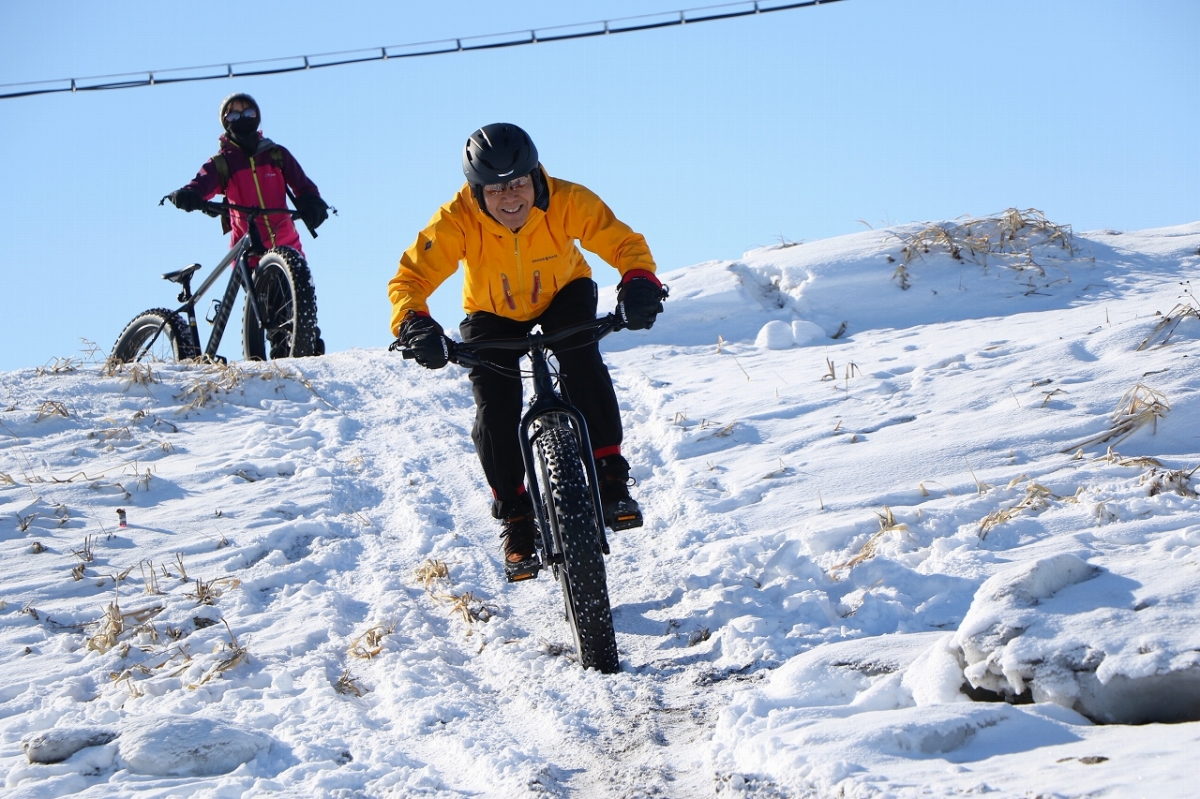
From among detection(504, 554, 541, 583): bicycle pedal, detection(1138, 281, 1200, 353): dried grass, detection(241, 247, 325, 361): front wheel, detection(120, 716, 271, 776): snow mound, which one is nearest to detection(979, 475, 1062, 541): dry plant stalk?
detection(504, 554, 541, 583): bicycle pedal

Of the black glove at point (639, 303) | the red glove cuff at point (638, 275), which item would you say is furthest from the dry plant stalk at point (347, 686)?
the red glove cuff at point (638, 275)

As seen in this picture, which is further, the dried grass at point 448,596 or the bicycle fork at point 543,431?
the dried grass at point 448,596

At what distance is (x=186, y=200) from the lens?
28.5 ft

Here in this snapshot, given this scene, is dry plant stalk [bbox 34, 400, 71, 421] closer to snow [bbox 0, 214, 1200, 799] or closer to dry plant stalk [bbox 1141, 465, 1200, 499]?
snow [bbox 0, 214, 1200, 799]

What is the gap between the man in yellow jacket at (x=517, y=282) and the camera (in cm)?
431

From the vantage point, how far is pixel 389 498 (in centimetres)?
616

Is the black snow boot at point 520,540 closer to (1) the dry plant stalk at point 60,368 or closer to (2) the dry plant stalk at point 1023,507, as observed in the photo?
(2) the dry plant stalk at point 1023,507

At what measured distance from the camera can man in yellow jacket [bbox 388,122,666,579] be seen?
14.1ft

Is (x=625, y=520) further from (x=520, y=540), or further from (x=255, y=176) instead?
(x=255, y=176)

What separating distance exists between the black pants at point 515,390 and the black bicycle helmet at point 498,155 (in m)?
0.60

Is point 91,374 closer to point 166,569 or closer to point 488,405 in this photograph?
Result: point 166,569

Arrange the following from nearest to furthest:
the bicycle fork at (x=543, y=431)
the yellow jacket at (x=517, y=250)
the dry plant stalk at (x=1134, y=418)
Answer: the bicycle fork at (x=543, y=431)
the yellow jacket at (x=517, y=250)
the dry plant stalk at (x=1134, y=418)

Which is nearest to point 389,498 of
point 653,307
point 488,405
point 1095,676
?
point 488,405

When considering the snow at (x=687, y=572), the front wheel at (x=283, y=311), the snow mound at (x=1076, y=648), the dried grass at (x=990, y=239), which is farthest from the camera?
the dried grass at (x=990, y=239)
